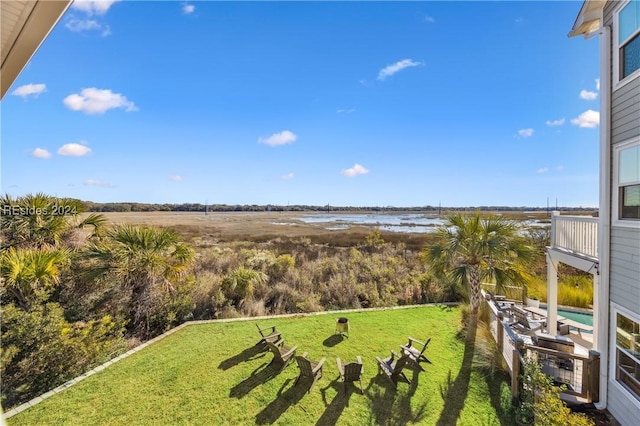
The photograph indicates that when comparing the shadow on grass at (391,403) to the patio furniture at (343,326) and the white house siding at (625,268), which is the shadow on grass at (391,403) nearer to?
the patio furniture at (343,326)

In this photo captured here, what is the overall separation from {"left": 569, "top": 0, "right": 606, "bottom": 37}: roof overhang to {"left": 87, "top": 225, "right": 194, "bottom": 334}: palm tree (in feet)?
38.3

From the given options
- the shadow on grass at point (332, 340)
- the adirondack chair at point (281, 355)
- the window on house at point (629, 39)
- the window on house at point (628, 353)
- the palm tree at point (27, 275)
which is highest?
the window on house at point (629, 39)

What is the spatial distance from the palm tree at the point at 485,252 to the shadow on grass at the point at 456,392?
156 centimetres

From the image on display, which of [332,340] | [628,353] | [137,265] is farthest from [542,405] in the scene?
[137,265]

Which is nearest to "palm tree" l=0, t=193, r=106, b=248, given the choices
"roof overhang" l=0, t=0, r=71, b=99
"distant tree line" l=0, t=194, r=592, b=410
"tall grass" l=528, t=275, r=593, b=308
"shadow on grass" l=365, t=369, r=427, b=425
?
"distant tree line" l=0, t=194, r=592, b=410

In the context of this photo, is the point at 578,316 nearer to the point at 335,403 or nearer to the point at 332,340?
the point at 332,340

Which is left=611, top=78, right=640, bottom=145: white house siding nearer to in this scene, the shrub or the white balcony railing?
the white balcony railing

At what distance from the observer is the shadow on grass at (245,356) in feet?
20.4

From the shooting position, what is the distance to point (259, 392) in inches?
209

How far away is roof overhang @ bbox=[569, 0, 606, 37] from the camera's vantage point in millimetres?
5224

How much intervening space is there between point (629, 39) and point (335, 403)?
26.7 feet

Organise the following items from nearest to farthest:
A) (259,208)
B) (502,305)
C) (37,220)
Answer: (37,220) < (502,305) < (259,208)

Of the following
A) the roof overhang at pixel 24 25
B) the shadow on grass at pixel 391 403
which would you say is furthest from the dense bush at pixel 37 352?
the shadow on grass at pixel 391 403

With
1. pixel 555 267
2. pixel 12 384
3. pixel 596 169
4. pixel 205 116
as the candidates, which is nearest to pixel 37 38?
pixel 12 384
